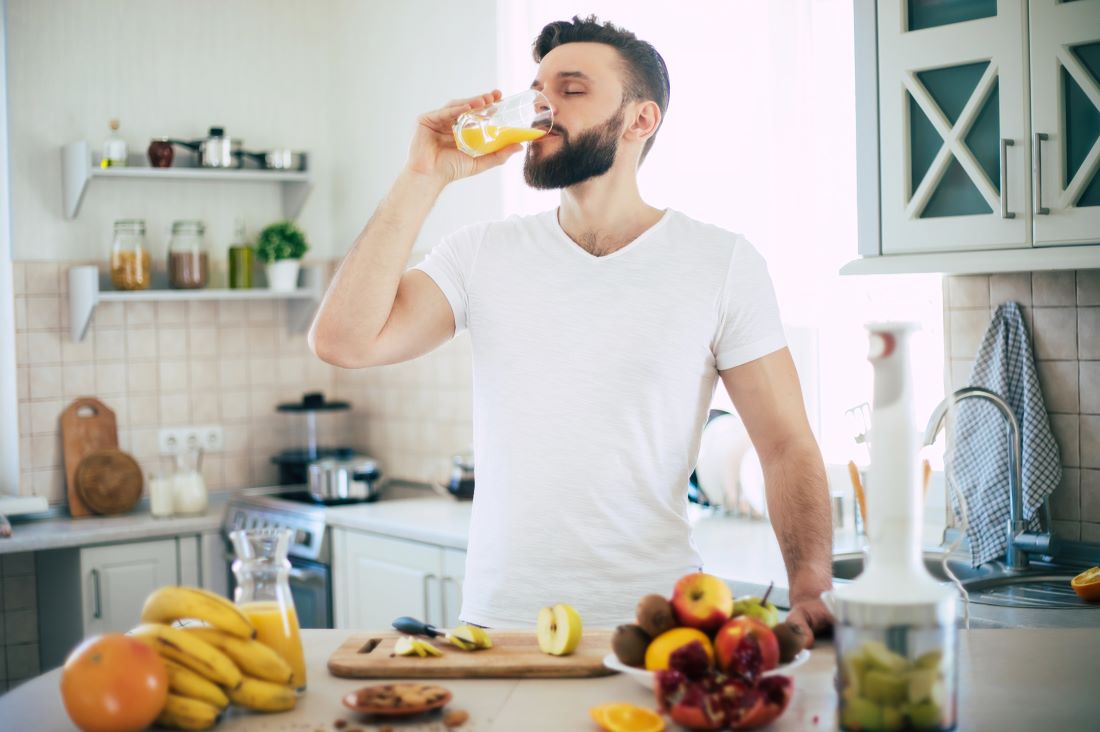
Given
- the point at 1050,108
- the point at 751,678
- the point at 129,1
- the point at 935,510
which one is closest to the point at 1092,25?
the point at 1050,108

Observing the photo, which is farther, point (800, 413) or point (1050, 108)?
point (1050, 108)

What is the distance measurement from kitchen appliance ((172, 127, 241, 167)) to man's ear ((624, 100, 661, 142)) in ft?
7.35

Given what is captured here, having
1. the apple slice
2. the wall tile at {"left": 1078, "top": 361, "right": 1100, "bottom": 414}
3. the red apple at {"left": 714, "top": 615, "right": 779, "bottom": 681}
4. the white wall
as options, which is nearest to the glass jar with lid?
the white wall

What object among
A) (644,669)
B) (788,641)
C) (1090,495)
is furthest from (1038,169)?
(644,669)

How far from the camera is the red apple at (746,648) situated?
1.13m

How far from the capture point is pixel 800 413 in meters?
1.86

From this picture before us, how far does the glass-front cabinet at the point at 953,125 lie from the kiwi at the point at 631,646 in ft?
4.70

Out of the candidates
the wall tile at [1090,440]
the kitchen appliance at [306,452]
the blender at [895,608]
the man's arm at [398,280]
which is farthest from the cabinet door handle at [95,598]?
the blender at [895,608]

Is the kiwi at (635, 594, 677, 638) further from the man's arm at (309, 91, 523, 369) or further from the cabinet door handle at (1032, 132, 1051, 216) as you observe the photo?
the cabinet door handle at (1032, 132, 1051, 216)

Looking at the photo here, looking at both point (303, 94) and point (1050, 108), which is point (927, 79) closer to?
point (1050, 108)

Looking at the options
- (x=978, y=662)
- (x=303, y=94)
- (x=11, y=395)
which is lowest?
(x=978, y=662)

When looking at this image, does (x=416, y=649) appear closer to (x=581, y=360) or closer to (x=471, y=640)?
(x=471, y=640)

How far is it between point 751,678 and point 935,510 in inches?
71.2

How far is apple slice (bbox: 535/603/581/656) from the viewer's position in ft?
4.39
